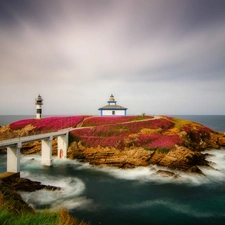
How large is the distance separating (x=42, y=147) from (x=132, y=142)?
1624 cm

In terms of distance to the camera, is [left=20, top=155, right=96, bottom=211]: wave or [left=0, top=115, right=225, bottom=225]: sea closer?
[left=0, top=115, right=225, bottom=225]: sea

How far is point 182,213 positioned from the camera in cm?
1659

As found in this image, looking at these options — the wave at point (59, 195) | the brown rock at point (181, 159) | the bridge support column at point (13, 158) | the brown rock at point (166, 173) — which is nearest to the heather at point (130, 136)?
the brown rock at point (181, 159)

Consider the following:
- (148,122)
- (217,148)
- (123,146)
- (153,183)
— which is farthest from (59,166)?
(217,148)

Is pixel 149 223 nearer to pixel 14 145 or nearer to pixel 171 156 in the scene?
pixel 171 156

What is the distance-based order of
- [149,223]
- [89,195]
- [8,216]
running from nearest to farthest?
[8,216], [149,223], [89,195]

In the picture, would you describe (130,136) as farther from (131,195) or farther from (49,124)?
(49,124)

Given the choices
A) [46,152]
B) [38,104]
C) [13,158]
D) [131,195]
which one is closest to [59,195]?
[131,195]

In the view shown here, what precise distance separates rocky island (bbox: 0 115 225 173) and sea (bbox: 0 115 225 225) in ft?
7.23

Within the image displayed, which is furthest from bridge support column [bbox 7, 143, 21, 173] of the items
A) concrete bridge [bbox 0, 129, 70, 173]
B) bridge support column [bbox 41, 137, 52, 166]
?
bridge support column [bbox 41, 137, 52, 166]

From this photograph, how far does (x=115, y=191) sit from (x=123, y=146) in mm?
12520

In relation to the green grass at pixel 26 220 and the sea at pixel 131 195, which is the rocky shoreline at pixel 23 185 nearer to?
the sea at pixel 131 195

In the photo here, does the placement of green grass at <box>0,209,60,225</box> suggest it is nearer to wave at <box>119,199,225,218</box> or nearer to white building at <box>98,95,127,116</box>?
wave at <box>119,199,225,218</box>

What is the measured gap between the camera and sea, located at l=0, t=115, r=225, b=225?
629 inches
